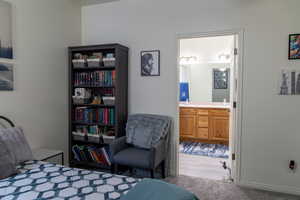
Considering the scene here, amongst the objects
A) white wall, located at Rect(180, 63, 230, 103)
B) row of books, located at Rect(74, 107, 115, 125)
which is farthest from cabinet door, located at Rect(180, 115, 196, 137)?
row of books, located at Rect(74, 107, 115, 125)

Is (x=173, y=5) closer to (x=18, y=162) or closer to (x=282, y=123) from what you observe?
(x=282, y=123)

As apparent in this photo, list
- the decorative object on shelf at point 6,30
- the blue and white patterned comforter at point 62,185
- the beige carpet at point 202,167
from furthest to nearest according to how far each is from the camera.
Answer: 1. the beige carpet at point 202,167
2. the decorative object on shelf at point 6,30
3. the blue and white patterned comforter at point 62,185

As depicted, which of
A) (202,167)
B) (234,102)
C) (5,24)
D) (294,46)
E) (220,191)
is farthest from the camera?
(202,167)

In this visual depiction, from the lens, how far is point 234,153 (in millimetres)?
2893

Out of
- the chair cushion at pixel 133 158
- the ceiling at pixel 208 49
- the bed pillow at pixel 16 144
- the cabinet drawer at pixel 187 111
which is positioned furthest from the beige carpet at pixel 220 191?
the ceiling at pixel 208 49

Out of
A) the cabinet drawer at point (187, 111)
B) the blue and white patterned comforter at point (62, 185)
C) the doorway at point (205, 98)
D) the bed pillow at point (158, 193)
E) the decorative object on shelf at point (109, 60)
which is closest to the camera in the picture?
the bed pillow at point (158, 193)

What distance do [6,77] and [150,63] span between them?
189cm

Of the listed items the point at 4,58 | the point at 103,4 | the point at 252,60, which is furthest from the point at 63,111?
the point at 252,60

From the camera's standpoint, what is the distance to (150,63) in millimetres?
3205

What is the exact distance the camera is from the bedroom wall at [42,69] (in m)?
2.60

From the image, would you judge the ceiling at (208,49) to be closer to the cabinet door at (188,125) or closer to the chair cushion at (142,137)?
the cabinet door at (188,125)

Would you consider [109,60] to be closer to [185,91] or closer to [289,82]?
[289,82]

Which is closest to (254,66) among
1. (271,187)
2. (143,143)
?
(271,187)

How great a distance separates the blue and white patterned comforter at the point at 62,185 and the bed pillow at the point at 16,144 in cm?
16
